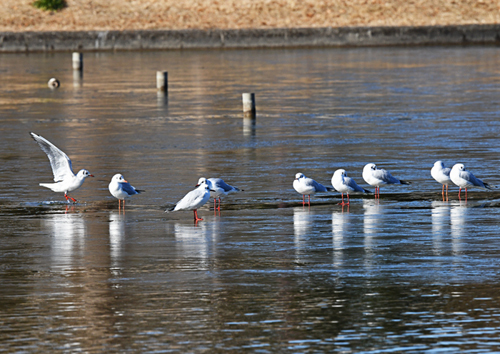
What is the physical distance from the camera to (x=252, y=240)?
12.2m

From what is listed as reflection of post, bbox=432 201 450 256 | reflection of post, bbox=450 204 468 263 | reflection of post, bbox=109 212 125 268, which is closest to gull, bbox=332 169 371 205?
reflection of post, bbox=432 201 450 256

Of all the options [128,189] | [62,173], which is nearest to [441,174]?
[128,189]

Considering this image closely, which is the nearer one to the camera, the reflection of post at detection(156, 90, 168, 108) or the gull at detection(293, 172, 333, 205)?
the gull at detection(293, 172, 333, 205)

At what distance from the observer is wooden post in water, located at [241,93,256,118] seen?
2748cm

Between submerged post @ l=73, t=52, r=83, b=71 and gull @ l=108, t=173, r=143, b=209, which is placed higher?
submerged post @ l=73, t=52, r=83, b=71

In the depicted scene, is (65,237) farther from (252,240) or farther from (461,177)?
(461,177)

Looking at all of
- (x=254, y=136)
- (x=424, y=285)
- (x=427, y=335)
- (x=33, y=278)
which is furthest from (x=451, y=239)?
(x=254, y=136)

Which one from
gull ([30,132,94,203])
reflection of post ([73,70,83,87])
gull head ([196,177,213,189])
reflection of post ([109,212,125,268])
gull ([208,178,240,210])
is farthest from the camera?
reflection of post ([73,70,83,87])

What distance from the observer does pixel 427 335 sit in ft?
27.6

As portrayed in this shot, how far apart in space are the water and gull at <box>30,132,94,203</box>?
32 cm

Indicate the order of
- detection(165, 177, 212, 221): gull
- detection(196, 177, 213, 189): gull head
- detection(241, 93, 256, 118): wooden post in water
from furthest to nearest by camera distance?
detection(241, 93, 256, 118): wooden post in water → detection(196, 177, 213, 189): gull head → detection(165, 177, 212, 221): gull

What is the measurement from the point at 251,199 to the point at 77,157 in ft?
20.8

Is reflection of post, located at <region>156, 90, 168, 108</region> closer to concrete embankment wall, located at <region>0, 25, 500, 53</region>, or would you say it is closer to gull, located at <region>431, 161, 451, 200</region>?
gull, located at <region>431, 161, 451, 200</region>

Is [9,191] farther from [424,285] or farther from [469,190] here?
[424,285]
